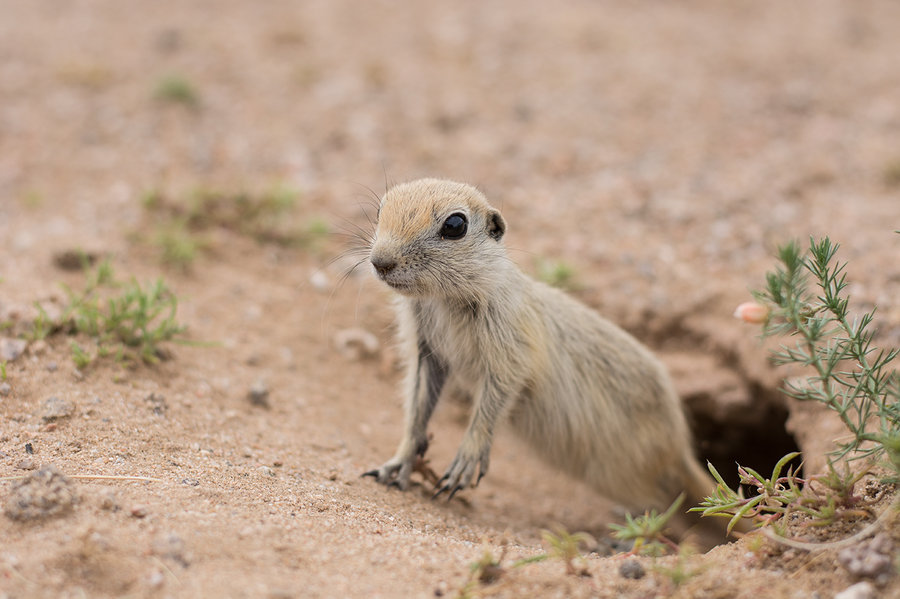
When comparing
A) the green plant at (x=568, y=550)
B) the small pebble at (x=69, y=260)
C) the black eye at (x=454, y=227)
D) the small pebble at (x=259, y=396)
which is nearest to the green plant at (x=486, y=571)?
the green plant at (x=568, y=550)

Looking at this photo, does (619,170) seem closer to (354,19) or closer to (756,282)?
(756,282)

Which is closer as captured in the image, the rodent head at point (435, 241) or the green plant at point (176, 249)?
the rodent head at point (435, 241)

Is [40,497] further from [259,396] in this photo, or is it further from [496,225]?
[496,225]

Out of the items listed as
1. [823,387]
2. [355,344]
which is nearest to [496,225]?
[355,344]

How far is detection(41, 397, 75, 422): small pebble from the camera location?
3615 mm

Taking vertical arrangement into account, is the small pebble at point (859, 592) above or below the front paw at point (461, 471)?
above

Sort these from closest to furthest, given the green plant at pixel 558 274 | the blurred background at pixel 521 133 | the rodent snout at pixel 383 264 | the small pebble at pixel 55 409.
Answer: the small pebble at pixel 55 409, the rodent snout at pixel 383 264, the green plant at pixel 558 274, the blurred background at pixel 521 133

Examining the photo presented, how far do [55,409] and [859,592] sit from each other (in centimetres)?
353

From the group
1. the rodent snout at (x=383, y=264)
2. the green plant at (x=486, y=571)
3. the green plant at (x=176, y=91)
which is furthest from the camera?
the green plant at (x=176, y=91)

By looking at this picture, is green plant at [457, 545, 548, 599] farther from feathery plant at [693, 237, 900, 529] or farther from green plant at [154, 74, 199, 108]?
green plant at [154, 74, 199, 108]

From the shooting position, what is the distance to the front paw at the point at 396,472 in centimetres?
418

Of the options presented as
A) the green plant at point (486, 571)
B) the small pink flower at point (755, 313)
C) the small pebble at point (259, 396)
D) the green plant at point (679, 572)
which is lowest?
the small pebble at point (259, 396)

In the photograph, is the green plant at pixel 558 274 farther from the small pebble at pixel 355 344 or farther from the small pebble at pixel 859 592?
the small pebble at pixel 859 592

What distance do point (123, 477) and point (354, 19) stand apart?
7220mm
